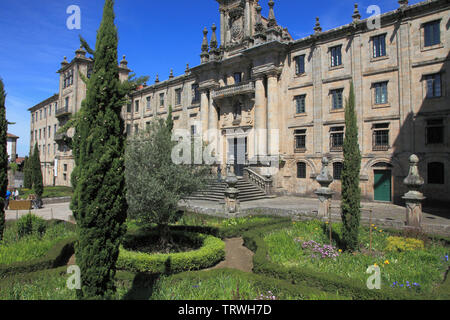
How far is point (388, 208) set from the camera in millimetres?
18656

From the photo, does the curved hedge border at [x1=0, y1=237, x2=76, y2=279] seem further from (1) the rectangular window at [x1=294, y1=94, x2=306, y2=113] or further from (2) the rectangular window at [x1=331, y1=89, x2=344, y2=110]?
(2) the rectangular window at [x1=331, y1=89, x2=344, y2=110]

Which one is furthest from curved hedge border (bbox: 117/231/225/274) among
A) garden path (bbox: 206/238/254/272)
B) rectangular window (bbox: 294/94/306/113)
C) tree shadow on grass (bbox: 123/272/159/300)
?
rectangular window (bbox: 294/94/306/113)

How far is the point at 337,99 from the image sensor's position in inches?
906

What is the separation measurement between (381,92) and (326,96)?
400 cm

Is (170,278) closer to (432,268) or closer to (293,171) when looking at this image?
(432,268)

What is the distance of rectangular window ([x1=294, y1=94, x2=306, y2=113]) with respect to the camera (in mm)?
24656

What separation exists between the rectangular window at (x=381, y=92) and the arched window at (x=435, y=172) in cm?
541

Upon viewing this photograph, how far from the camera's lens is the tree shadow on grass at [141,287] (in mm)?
6567

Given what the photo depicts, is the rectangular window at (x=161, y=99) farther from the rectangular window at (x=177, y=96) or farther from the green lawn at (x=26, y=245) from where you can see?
the green lawn at (x=26, y=245)

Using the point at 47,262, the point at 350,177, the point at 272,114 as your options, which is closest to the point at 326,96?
the point at 272,114

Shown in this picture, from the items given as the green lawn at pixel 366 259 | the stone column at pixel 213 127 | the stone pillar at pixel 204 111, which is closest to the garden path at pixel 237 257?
the green lawn at pixel 366 259

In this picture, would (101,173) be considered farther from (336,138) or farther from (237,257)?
(336,138)

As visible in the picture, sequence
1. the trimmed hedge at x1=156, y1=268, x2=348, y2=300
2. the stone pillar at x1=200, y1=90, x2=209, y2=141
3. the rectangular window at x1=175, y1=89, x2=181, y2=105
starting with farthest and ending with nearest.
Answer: the rectangular window at x1=175, y1=89, x2=181, y2=105
the stone pillar at x1=200, y1=90, x2=209, y2=141
the trimmed hedge at x1=156, y1=268, x2=348, y2=300

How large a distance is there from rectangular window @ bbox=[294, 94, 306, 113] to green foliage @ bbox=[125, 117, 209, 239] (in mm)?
16666
